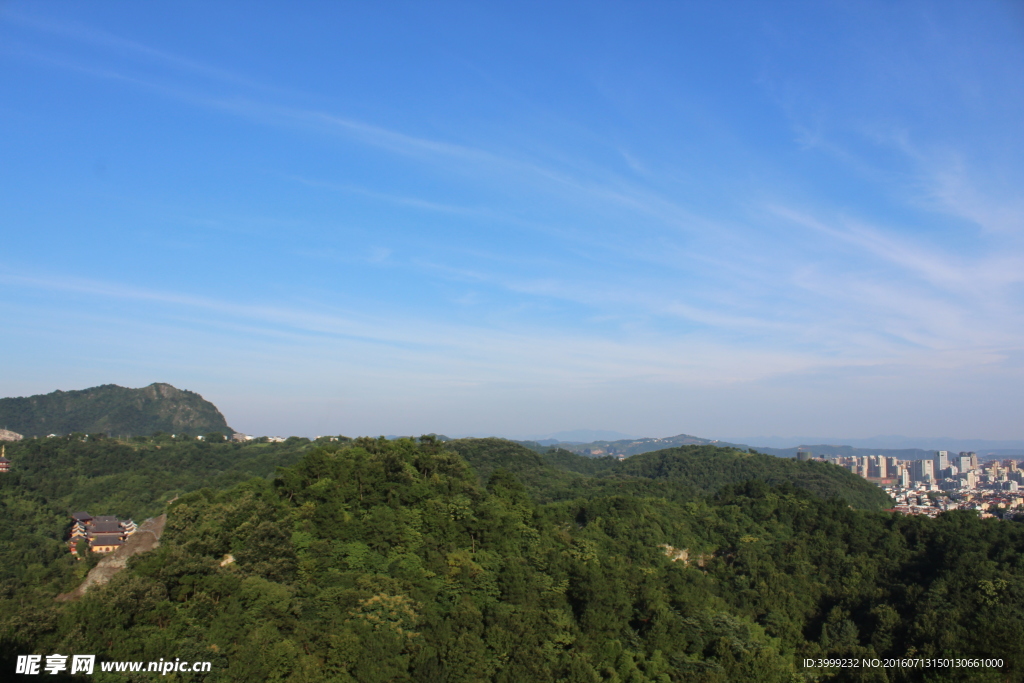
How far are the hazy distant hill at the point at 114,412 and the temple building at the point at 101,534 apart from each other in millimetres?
125748

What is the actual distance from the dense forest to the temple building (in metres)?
2.48

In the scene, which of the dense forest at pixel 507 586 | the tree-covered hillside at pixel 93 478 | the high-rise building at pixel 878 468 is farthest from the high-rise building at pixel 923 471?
the tree-covered hillside at pixel 93 478

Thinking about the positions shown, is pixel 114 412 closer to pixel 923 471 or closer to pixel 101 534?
pixel 101 534

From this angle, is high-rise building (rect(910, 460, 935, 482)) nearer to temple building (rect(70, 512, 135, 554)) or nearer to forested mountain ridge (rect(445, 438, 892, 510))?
forested mountain ridge (rect(445, 438, 892, 510))

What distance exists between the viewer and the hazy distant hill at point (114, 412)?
17038 cm

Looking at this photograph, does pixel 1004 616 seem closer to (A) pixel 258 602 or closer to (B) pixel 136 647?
(A) pixel 258 602

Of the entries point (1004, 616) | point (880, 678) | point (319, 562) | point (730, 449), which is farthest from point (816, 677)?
point (730, 449)

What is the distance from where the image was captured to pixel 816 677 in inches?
1175

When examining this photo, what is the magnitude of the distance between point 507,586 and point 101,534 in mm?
30901

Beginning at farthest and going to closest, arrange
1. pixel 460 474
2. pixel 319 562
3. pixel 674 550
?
1. pixel 674 550
2. pixel 460 474
3. pixel 319 562

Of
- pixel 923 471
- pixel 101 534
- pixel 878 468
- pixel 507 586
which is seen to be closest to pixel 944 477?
pixel 923 471

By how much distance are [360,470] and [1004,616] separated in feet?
104

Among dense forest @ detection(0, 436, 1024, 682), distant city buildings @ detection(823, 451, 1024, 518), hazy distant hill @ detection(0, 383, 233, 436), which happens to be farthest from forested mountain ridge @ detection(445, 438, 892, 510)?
hazy distant hill @ detection(0, 383, 233, 436)

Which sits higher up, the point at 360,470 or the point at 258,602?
the point at 360,470
